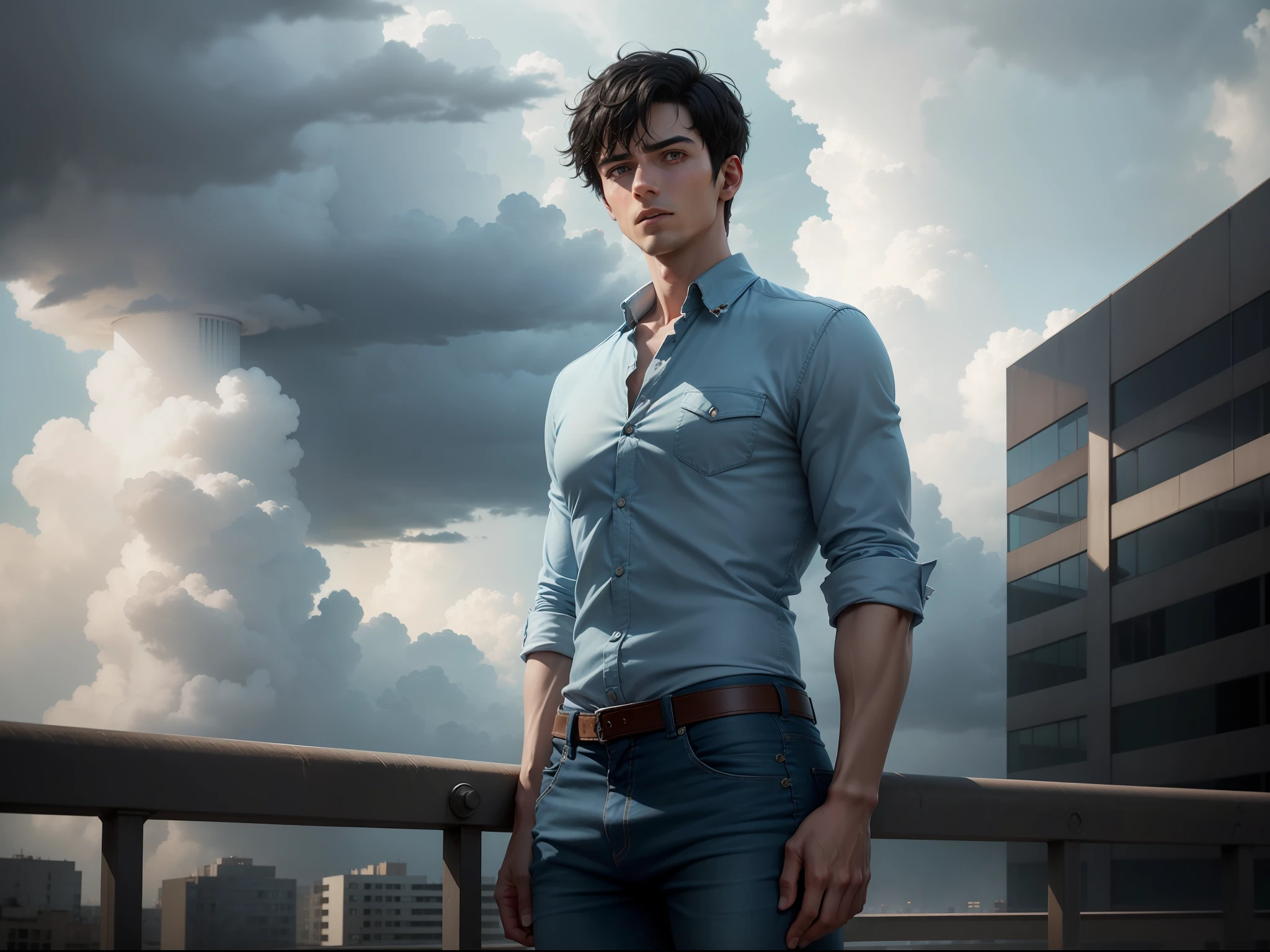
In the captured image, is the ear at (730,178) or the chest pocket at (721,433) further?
the ear at (730,178)

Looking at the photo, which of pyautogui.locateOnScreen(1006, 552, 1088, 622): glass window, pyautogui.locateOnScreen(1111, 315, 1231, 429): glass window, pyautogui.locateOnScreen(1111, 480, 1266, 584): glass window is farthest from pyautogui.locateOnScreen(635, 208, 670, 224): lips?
pyautogui.locateOnScreen(1006, 552, 1088, 622): glass window

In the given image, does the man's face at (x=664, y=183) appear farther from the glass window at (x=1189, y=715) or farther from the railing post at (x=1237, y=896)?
the glass window at (x=1189, y=715)

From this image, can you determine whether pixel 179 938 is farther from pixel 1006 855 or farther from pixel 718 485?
pixel 1006 855

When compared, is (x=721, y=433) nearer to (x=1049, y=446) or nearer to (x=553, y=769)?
(x=553, y=769)

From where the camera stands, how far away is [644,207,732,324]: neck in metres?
2.15

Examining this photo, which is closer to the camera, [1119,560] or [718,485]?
[718,485]

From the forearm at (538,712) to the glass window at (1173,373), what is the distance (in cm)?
3812

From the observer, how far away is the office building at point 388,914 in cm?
191

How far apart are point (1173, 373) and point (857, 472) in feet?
137

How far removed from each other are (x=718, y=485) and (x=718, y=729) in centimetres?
37

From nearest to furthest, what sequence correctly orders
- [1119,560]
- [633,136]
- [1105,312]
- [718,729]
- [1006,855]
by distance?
[718,729] → [633,136] → [1119,560] → [1105,312] → [1006,855]

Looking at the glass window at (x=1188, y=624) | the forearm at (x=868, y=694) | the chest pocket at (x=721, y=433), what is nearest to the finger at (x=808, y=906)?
the forearm at (x=868, y=694)

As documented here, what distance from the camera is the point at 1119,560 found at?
4294 cm

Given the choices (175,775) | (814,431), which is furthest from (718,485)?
(175,775)
